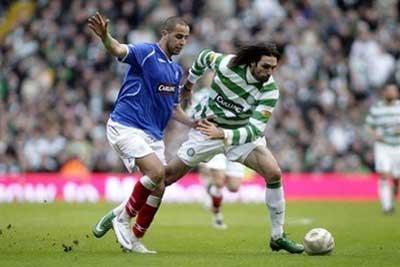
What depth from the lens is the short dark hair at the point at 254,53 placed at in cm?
1220

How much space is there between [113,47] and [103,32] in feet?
0.97

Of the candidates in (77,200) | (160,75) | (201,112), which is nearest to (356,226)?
(201,112)

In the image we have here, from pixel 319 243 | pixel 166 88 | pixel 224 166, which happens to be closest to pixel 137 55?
pixel 166 88

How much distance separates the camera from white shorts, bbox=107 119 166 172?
39.5 ft

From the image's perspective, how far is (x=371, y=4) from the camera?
29562 mm

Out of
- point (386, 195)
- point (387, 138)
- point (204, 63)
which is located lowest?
point (386, 195)

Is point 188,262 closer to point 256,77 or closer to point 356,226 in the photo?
point 256,77

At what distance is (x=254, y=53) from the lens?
12242mm

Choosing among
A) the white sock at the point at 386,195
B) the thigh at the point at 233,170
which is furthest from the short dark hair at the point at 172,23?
the white sock at the point at 386,195

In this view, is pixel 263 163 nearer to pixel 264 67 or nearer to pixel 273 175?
pixel 273 175

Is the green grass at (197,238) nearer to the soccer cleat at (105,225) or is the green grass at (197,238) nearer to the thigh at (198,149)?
the soccer cleat at (105,225)

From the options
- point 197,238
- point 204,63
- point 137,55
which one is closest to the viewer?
point 137,55

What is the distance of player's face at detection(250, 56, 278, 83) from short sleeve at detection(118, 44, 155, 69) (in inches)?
46.9

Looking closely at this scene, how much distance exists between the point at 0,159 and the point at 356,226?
12870mm
